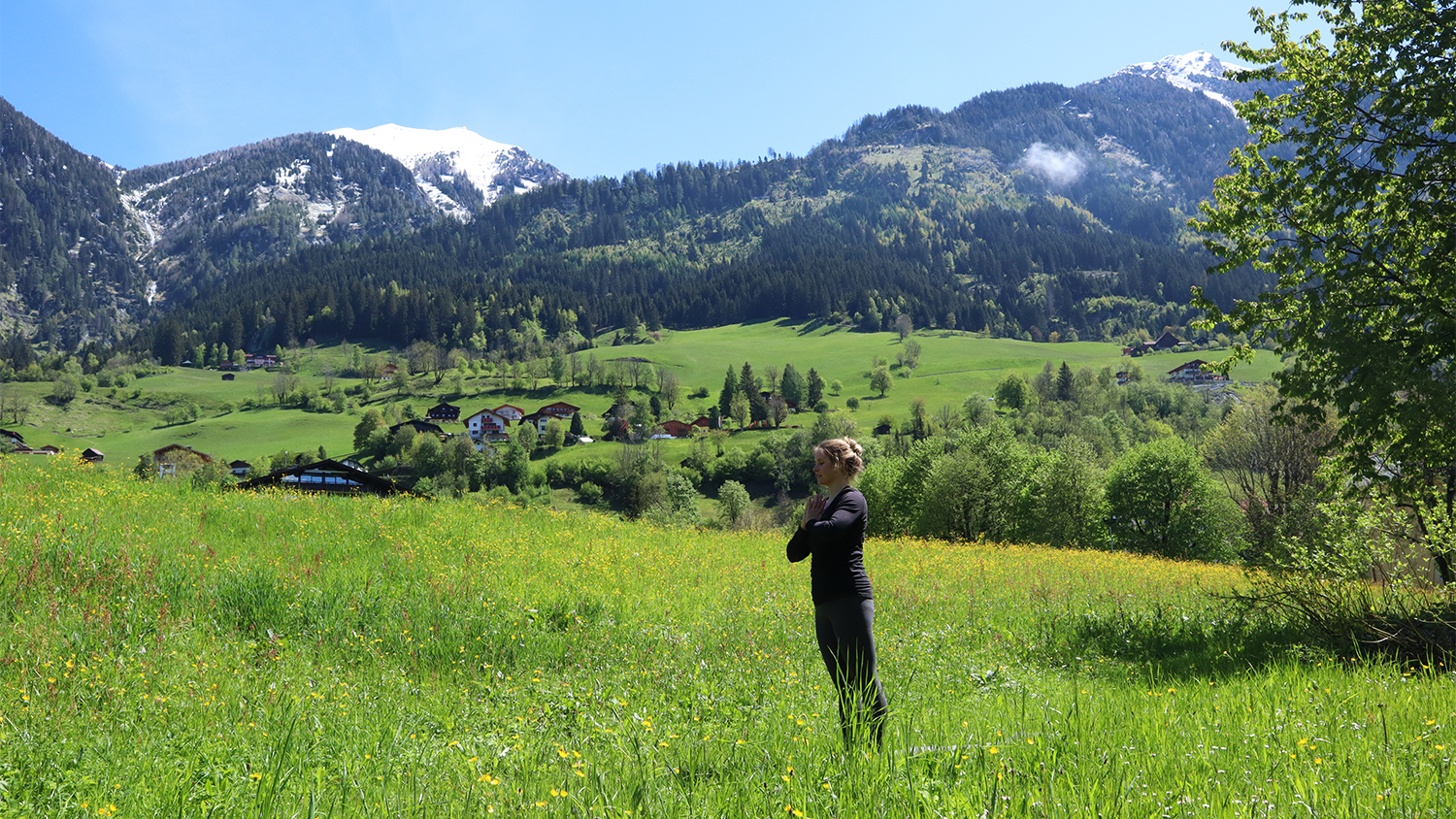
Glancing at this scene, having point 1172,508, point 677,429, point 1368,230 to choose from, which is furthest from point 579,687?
point 677,429

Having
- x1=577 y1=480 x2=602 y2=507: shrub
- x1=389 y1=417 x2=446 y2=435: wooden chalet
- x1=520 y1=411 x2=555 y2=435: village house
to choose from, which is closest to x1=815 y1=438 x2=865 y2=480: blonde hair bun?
x1=577 y1=480 x2=602 y2=507: shrub

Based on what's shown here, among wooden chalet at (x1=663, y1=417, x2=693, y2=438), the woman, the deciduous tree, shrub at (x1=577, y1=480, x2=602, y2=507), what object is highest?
the deciduous tree

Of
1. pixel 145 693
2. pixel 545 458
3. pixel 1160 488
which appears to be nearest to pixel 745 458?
pixel 545 458

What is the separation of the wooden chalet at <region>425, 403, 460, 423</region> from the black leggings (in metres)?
165

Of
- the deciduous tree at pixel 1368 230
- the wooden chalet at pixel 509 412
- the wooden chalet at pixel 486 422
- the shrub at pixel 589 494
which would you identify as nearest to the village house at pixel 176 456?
the wooden chalet at pixel 486 422

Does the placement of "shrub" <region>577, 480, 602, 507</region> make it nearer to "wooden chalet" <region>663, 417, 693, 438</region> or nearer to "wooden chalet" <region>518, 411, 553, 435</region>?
"wooden chalet" <region>663, 417, 693, 438</region>

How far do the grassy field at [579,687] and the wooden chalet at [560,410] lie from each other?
140620 mm

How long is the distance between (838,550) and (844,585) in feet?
0.79

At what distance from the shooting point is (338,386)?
177m

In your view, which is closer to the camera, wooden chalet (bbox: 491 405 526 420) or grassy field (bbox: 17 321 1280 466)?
grassy field (bbox: 17 321 1280 466)

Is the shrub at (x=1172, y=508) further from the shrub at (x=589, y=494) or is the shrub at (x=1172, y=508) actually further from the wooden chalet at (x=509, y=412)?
the wooden chalet at (x=509, y=412)

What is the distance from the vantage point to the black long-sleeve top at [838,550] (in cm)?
495

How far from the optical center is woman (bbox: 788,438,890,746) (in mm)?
4930

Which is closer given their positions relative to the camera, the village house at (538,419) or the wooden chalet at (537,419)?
the wooden chalet at (537,419)
